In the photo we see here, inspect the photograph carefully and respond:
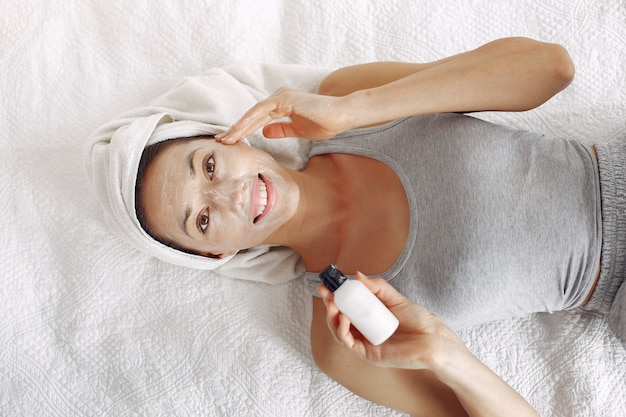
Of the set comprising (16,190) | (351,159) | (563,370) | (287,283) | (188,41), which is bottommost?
(563,370)

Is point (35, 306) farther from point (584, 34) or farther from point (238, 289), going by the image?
point (584, 34)

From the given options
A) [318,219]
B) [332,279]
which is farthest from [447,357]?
[318,219]

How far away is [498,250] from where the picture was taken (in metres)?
1.35

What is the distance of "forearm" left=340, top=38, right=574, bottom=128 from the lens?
136cm

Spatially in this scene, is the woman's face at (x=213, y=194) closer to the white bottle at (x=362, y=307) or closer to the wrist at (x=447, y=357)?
the white bottle at (x=362, y=307)

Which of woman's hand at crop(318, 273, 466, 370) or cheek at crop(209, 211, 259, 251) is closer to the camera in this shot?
woman's hand at crop(318, 273, 466, 370)

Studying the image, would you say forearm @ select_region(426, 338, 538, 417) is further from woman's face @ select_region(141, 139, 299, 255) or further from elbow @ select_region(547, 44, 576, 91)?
elbow @ select_region(547, 44, 576, 91)

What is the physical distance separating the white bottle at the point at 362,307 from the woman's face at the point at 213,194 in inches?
14.6

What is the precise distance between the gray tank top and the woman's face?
13.5 inches

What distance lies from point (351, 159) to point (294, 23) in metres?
0.58

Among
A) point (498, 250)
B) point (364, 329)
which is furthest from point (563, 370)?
point (364, 329)

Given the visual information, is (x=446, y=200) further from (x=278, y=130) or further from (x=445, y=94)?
(x=278, y=130)

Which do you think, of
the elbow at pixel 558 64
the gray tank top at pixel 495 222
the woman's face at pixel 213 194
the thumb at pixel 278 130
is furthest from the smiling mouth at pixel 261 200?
the elbow at pixel 558 64

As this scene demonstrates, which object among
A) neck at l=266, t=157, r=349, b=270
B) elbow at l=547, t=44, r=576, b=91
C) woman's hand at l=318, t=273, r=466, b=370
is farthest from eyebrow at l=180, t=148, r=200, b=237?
elbow at l=547, t=44, r=576, b=91
